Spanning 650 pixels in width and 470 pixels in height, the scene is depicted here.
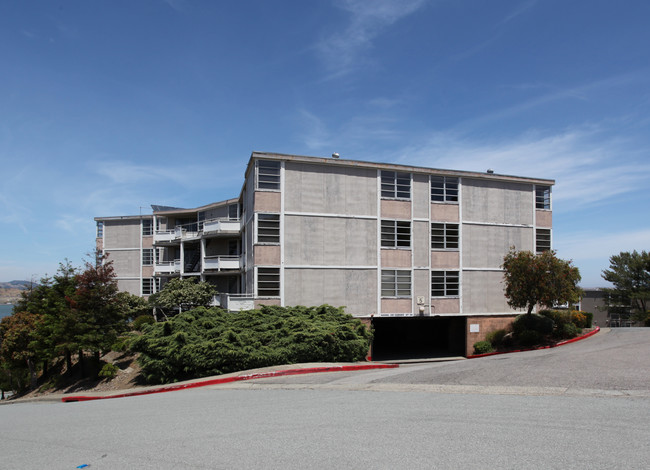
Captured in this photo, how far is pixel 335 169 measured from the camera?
90.1 feet

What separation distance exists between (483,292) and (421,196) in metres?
7.42

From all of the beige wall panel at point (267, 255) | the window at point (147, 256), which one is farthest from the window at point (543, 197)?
the window at point (147, 256)

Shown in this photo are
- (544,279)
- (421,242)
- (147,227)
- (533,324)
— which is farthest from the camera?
(147,227)

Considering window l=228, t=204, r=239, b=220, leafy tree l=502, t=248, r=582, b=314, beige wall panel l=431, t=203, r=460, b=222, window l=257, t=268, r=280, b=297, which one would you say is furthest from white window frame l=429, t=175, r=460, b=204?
window l=228, t=204, r=239, b=220

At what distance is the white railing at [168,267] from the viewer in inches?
1574

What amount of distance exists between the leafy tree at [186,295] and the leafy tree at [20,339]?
765cm

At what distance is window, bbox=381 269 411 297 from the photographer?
27766mm

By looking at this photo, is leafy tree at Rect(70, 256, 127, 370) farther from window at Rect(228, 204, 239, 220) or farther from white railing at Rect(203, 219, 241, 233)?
window at Rect(228, 204, 239, 220)

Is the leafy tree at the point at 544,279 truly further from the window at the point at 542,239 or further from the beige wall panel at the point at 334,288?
the beige wall panel at the point at 334,288

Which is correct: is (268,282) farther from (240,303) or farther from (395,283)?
(395,283)

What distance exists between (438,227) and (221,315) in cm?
1509

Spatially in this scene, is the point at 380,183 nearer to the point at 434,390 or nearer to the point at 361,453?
the point at 434,390

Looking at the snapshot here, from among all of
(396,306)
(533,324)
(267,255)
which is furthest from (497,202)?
(267,255)

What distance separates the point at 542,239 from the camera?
31281 millimetres
